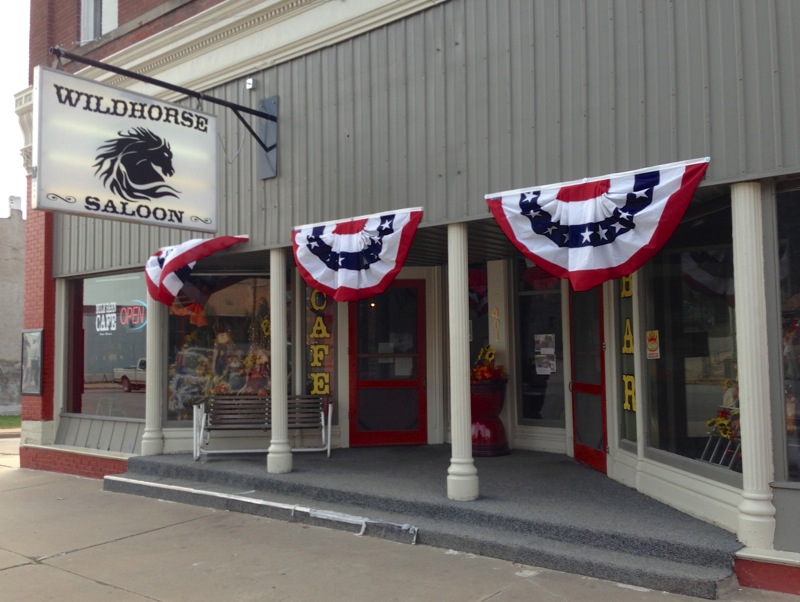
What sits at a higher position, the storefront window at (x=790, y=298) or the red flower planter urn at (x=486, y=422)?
the storefront window at (x=790, y=298)

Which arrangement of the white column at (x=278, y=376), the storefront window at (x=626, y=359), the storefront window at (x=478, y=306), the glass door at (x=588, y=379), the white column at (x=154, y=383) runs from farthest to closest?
the white column at (x=154, y=383), the storefront window at (x=478, y=306), the white column at (x=278, y=376), the glass door at (x=588, y=379), the storefront window at (x=626, y=359)

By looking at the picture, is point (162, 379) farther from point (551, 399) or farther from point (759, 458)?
point (759, 458)

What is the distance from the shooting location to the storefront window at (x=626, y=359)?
719cm

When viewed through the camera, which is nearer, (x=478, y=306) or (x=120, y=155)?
(x=120, y=155)

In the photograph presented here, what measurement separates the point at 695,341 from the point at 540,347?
3.13 metres

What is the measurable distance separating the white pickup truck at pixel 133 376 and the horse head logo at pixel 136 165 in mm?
3917

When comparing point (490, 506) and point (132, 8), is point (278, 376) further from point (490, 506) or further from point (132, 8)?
point (132, 8)

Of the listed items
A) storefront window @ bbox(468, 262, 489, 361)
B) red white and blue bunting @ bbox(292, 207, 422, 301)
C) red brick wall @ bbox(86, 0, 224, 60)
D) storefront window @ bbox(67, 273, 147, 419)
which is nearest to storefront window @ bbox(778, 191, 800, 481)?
red white and blue bunting @ bbox(292, 207, 422, 301)

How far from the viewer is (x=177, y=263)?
9102 millimetres

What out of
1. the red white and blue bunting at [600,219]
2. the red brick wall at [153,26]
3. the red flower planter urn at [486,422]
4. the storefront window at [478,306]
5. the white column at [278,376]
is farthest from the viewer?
the red brick wall at [153,26]

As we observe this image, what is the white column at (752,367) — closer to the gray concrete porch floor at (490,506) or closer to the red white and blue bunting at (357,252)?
the gray concrete porch floor at (490,506)

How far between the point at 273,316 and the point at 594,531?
15.1 ft

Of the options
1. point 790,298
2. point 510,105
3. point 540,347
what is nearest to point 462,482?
point 540,347

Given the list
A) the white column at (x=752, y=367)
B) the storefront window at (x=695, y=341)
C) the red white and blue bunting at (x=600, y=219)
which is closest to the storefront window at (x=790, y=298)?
the white column at (x=752, y=367)
